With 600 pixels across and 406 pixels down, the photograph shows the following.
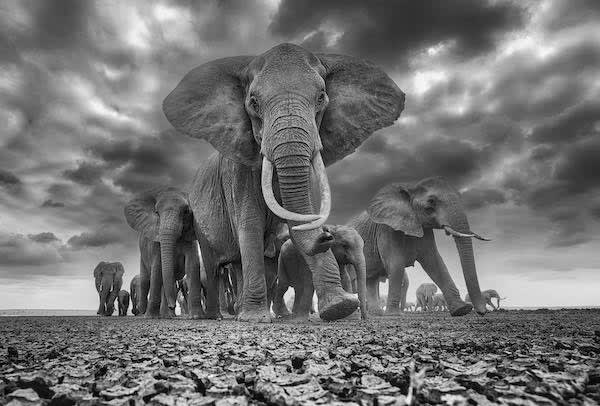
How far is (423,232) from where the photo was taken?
45.4ft

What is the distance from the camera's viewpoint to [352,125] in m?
7.78

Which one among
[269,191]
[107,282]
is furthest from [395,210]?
[107,282]

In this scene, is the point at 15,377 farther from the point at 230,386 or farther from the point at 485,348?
the point at 485,348

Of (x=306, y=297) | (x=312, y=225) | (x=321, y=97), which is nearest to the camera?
(x=312, y=225)

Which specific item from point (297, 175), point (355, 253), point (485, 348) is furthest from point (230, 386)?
point (355, 253)

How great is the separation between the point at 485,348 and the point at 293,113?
408cm

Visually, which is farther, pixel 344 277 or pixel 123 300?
pixel 123 300

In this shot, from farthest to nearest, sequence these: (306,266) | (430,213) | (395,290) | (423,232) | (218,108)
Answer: (395,290)
(423,232)
(430,213)
(306,266)
(218,108)

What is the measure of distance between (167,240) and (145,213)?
319 centimetres

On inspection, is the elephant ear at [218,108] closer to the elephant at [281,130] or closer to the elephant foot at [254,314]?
the elephant at [281,130]

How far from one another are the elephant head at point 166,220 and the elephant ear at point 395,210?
5.94 m

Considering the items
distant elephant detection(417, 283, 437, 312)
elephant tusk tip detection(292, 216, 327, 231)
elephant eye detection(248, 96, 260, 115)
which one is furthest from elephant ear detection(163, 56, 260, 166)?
distant elephant detection(417, 283, 437, 312)

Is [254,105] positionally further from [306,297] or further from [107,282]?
[107,282]

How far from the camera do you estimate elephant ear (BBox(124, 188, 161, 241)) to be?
14797mm
